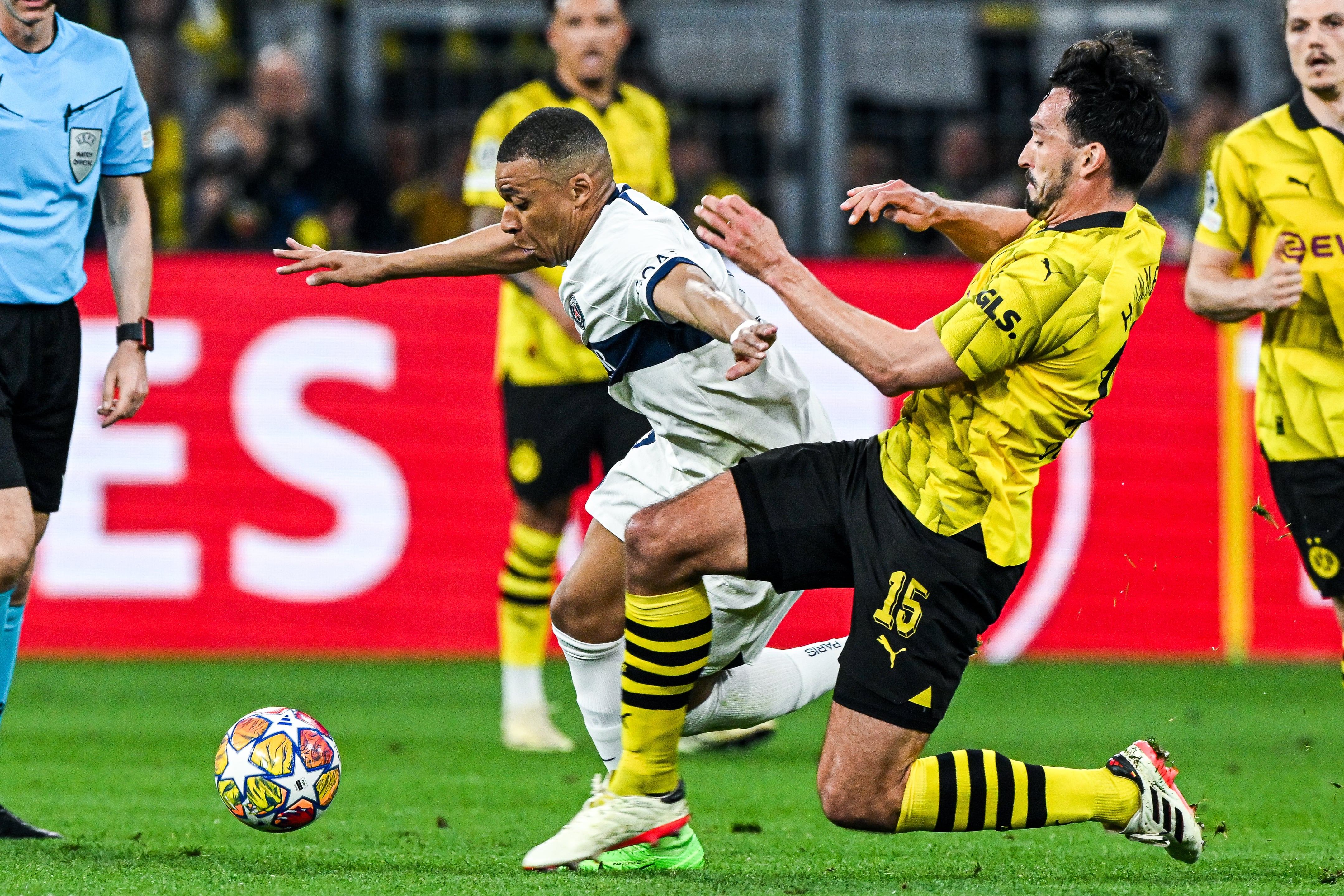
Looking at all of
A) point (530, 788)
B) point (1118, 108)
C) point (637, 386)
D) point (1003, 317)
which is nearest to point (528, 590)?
point (530, 788)

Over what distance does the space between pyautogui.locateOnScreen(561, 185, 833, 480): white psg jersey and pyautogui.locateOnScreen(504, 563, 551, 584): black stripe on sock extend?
7.97 ft

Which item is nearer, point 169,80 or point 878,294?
point 878,294

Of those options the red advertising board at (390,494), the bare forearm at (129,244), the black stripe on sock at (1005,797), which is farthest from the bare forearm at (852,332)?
the red advertising board at (390,494)

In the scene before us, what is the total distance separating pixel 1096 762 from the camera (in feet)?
22.5

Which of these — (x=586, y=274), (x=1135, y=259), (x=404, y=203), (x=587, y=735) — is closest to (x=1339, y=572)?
(x=1135, y=259)

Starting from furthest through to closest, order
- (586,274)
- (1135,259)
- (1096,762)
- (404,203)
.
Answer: (404,203) < (1096,762) < (586,274) < (1135,259)

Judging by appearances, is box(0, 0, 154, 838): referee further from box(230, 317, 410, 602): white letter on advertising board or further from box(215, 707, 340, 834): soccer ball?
box(230, 317, 410, 602): white letter on advertising board

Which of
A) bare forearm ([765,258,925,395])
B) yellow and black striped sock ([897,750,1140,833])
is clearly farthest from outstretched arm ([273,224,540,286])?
yellow and black striped sock ([897,750,1140,833])

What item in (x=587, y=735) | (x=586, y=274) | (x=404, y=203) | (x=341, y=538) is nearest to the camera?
(x=586, y=274)

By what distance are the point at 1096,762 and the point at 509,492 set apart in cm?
396

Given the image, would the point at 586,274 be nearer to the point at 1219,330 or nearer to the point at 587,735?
the point at 587,735

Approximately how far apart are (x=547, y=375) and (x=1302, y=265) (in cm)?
312

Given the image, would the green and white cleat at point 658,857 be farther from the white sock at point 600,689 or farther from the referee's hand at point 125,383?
the referee's hand at point 125,383

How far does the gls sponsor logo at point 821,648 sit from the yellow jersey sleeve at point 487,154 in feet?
8.81
